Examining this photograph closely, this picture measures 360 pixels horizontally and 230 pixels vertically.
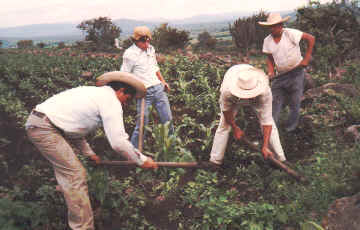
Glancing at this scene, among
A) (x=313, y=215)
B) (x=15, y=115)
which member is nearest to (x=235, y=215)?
(x=313, y=215)

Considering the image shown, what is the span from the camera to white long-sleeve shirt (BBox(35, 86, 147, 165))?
95.2 inches

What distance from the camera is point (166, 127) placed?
13.1 feet

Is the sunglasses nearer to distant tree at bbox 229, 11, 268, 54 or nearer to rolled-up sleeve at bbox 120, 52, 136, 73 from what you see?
rolled-up sleeve at bbox 120, 52, 136, 73

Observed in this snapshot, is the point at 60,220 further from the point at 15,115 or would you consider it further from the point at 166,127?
the point at 15,115

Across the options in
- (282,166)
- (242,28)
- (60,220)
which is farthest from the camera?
(242,28)

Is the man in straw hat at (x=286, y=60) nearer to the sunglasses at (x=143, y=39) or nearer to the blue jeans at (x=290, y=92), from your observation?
the blue jeans at (x=290, y=92)

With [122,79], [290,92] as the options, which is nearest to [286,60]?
[290,92]

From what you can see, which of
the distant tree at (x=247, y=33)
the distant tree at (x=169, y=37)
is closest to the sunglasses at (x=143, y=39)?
the distant tree at (x=169, y=37)

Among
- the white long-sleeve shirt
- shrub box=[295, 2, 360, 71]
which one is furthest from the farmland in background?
shrub box=[295, 2, 360, 71]

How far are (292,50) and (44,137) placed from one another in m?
3.14

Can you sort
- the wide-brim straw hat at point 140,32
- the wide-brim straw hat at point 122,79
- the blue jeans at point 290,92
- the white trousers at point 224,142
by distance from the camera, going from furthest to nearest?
the blue jeans at point 290,92, the wide-brim straw hat at point 140,32, the white trousers at point 224,142, the wide-brim straw hat at point 122,79

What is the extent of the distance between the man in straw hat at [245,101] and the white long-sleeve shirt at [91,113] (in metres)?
1.11

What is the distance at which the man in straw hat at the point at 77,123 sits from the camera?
249 cm

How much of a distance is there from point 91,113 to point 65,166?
502 mm
